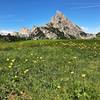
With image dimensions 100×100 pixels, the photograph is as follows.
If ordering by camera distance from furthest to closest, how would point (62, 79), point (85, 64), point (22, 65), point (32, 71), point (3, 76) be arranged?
1. point (85, 64)
2. point (22, 65)
3. point (32, 71)
4. point (3, 76)
5. point (62, 79)

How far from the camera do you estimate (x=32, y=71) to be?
18531 mm

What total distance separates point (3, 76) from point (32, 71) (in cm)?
221

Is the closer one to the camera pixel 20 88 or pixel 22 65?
pixel 20 88

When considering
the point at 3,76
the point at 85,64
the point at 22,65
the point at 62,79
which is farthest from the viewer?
the point at 85,64

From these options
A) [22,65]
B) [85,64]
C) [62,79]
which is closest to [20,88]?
[62,79]

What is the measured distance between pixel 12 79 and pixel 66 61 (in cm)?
704

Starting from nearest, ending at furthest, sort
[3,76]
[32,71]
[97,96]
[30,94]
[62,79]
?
[97,96], [30,94], [62,79], [3,76], [32,71]

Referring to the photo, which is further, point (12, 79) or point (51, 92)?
point (12, 79)

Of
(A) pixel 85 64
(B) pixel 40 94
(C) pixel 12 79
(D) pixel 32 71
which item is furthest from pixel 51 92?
(A) pixel 85 64

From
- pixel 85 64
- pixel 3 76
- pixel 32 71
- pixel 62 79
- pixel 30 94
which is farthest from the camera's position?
pixel 85 64

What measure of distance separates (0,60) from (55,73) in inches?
250

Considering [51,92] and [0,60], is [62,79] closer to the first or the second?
[51,92]

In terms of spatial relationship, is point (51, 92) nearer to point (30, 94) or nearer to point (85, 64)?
point (30, 94)

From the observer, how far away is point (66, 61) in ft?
74.4
